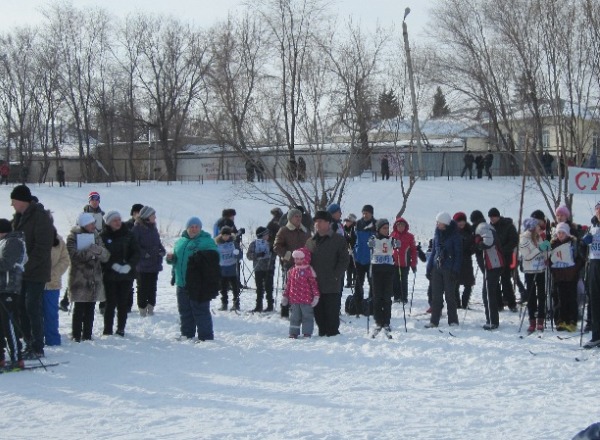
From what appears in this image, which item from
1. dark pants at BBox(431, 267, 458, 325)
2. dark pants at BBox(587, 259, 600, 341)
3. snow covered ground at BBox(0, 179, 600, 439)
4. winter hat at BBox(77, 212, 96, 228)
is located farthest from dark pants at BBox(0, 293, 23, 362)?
dark pants at BBox(587, 259, 600, 341)

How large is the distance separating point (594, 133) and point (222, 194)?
23.4 m

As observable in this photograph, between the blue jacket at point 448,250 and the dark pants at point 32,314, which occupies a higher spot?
the blue jacket at point 448,250

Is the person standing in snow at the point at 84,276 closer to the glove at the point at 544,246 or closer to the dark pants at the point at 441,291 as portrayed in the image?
the dark pants at the point at 441,291

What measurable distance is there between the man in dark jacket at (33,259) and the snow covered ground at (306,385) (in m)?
0.39

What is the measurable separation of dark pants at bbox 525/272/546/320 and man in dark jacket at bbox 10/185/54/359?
261 inches

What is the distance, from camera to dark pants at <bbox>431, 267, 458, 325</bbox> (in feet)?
40.4

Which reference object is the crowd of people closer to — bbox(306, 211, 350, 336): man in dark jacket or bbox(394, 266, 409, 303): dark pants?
bbox(306, 211, 350, 336): man in dark jacket

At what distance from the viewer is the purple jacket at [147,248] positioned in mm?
13594

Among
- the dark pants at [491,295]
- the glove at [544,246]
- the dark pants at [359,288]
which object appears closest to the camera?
the glove at [544,246]

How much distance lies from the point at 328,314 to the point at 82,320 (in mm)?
3384

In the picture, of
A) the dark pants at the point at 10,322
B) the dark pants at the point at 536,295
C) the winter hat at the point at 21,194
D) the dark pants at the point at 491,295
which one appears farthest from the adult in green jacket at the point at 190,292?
the dark pants at the point at 536,295

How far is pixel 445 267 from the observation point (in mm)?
12312

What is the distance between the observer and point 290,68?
22.5 metres

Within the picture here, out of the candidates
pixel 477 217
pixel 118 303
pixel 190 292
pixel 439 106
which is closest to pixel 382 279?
pixel 477 217
